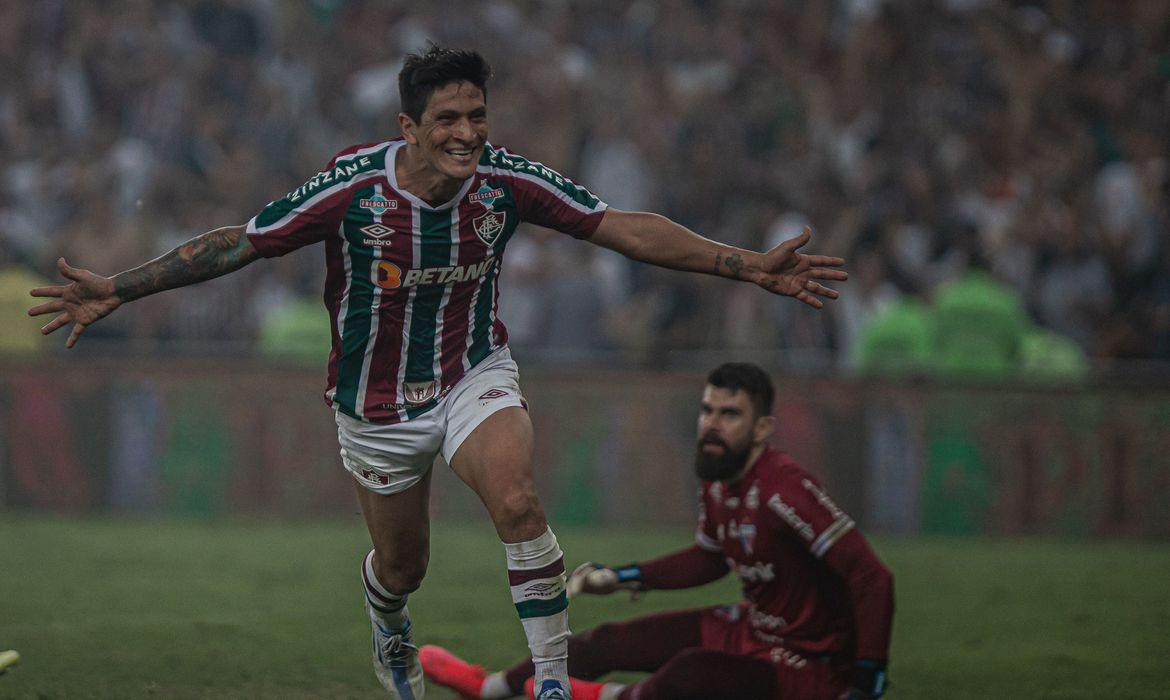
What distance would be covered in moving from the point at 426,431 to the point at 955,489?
7.68 meters

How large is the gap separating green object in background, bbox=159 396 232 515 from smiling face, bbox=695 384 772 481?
7994 millimetres

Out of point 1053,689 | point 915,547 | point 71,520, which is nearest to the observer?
point 1053,689

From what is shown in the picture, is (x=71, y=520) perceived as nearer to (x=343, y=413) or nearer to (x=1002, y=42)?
(x=343, y=413)

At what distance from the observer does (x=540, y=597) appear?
237 inches

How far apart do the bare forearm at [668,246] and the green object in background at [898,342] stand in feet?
22.8

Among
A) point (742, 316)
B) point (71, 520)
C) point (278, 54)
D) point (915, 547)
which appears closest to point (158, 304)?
point (71, 520)

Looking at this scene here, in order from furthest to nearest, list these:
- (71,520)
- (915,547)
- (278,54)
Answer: (278,54) < (71,520) < (915,547)

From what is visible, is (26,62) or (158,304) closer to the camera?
(158,304)

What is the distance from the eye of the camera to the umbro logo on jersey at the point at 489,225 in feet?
20.9

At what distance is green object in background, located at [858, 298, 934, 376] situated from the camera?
43.2 ft

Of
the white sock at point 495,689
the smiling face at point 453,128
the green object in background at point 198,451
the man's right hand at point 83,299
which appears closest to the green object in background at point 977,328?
the green object in background at point 198,451

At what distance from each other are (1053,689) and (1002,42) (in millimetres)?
9182

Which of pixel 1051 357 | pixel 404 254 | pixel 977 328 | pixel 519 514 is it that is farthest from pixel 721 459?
pixel 1051 357

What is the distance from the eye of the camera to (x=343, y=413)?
6.61m
